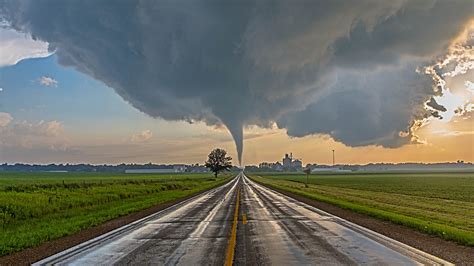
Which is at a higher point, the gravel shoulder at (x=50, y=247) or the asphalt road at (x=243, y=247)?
the asphalt road at (x=243, y=247)

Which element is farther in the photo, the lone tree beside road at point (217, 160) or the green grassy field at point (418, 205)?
the lone tree beside road at point (217, 160)

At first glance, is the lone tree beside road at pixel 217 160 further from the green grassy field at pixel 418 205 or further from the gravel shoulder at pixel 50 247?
the gravel shoulder at pixel 50 247

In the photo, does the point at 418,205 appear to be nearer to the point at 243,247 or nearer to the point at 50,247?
the point at 243,247

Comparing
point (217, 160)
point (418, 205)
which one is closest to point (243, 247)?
point (418, 205)

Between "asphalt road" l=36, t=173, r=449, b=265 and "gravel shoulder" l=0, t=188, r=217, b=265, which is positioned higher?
"asphalt road" l=36, t=173, r=449, b=265

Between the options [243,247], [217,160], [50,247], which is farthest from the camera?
[217,160]

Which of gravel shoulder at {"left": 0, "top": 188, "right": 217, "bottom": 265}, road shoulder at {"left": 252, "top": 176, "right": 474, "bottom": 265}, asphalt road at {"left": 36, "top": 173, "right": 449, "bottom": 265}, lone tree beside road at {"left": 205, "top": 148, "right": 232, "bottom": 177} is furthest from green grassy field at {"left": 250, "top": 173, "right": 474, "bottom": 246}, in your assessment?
lone tree beside road at {"left": 205, "top": 148, "right": 232, "bottom": 177}

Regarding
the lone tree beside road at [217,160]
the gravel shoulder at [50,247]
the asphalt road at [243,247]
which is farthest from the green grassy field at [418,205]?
the lone tree beside road at [217,160]

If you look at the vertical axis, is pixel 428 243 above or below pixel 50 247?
above

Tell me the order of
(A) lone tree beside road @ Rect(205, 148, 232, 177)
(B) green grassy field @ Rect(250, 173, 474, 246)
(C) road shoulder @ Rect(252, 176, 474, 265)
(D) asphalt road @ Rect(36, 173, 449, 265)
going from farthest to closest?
(A) lone tree beside road @ Rect(205, 148, 232, 177), (B) green grassy field @ Rect(250, 173, 474, 246), (C) road shoulder @ Rect(252, 176, 474, 265), (D) asphalt road @ Rect(36, 173, 449, 265)

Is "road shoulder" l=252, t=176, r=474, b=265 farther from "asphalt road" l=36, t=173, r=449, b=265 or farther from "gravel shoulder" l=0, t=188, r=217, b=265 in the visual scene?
"gravel shoulder" l=0, t=188, r=217, b=265

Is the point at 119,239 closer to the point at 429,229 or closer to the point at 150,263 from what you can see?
the point at 150,263

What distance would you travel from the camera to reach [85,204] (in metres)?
31.5

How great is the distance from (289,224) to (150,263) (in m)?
9.00
